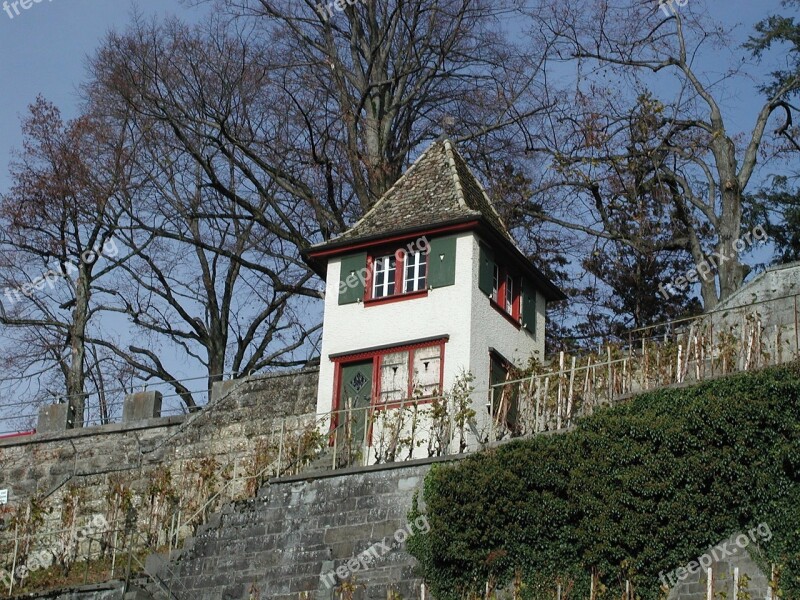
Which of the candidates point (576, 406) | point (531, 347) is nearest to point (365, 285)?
point (531, 347)

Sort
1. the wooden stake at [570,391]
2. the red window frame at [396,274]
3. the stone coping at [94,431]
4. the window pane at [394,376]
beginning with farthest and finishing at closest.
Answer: the stone coping at [94,431] < the red window frame at [396,274] < the window pane at [394,376] < the wooden stake at [570,391]

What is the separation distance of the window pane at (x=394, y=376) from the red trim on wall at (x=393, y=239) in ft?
6.75

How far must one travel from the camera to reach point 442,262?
25.1 m

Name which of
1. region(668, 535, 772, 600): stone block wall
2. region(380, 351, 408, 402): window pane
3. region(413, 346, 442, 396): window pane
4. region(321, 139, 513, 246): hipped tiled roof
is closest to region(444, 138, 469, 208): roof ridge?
region(321, 139, 513, 246): hipped tiled roof

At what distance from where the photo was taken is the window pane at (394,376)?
24.3 metres

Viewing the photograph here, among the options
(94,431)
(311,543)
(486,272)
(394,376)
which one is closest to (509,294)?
(486,272)

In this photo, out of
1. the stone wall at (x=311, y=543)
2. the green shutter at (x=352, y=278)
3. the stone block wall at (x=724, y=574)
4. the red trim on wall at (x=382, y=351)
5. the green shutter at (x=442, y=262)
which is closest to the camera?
the stone block wall at (x=724, y=574)

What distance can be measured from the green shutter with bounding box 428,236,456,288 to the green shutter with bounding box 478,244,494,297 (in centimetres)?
46

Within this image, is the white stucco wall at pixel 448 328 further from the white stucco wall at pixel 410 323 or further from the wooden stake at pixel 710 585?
the wooden stake at pixel 710 585

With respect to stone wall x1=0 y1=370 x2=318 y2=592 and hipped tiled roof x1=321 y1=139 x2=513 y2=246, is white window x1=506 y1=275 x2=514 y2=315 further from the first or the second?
stone wall x1=0 y1=370 x2=318 y2=592

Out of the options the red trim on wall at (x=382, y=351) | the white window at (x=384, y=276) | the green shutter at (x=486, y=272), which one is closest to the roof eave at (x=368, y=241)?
the white window at (x=384, y=276)

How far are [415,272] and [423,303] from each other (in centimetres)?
76

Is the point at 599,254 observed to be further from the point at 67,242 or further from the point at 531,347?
the point at 67,242

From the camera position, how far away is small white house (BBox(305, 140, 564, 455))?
24.3 meters
